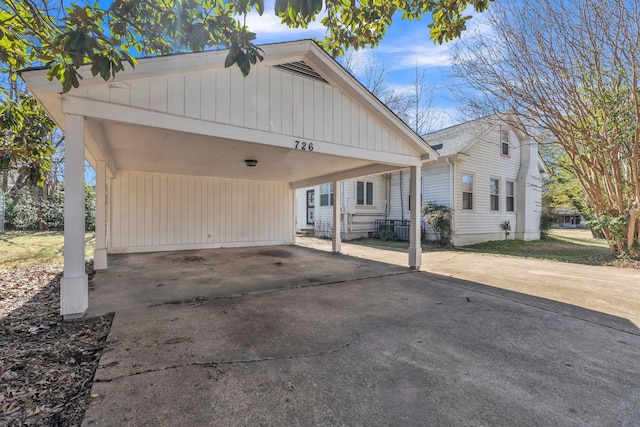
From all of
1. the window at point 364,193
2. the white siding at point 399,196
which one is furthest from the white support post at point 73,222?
the white siding at point 399,196

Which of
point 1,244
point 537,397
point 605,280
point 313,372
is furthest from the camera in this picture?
point 1,244

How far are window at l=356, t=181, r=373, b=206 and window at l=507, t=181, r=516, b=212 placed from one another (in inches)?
261

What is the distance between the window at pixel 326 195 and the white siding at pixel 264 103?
7.53 metres

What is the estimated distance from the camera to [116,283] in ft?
17.8

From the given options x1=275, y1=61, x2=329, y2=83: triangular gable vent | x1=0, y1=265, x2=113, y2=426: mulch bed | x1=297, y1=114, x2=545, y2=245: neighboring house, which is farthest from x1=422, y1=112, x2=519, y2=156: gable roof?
x1=0, y1=265, x2=113, y2=426: mulch bed

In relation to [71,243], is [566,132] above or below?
above

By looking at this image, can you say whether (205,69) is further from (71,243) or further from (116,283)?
(116,283)

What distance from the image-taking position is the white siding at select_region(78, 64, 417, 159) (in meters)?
4.07

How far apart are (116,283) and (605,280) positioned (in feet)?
31.9


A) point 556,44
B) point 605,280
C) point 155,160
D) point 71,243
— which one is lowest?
point 605,280

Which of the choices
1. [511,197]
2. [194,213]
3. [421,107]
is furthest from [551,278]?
[421,107]

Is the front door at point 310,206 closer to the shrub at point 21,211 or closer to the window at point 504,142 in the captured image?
the window at point 504,142

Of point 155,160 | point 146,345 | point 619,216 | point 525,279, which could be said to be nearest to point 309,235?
point 155,160

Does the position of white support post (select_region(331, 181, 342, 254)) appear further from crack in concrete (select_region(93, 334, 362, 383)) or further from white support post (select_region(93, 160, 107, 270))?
crack in concrete (select_region(93, 334, 362, 383))
